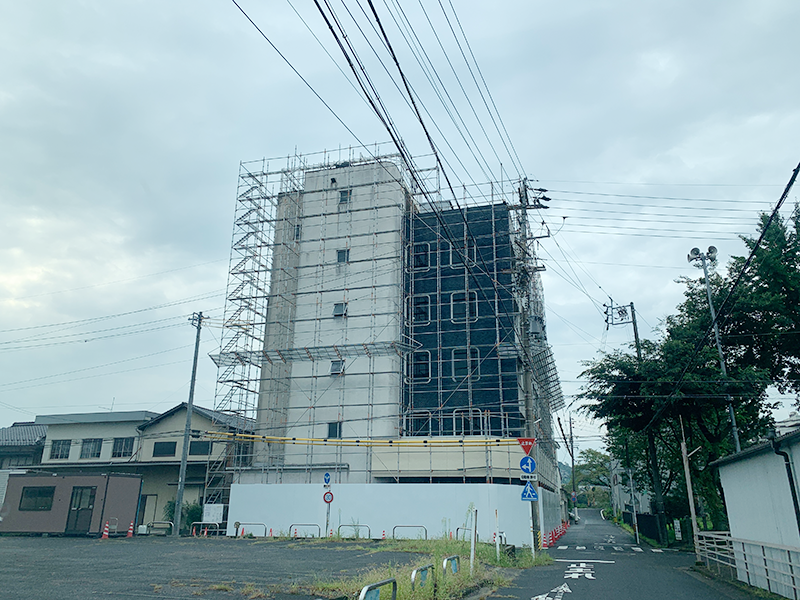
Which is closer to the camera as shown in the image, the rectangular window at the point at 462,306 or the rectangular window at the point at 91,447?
the rectangular window at the point at 462,306

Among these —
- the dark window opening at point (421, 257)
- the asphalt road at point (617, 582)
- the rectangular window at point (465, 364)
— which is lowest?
the asphalt road at point (617, 582)

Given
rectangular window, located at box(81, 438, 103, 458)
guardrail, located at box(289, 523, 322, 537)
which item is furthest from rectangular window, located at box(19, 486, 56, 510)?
guardrail, located at box(289, 523, 322, 537)

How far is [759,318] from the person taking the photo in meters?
31.0

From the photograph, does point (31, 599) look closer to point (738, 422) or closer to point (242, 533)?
point (242, 533)

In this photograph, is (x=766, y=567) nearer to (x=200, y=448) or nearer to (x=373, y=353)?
(x=373, y=353)

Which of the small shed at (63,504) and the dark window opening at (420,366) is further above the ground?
the dark window opening at (420,366)

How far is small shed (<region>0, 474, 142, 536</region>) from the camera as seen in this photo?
27.0 metres

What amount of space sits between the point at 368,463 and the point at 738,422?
19.1m

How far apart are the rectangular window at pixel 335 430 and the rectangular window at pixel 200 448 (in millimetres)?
7723

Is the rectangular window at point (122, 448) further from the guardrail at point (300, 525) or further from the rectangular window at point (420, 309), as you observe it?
the rectangular window at point (420, 309)

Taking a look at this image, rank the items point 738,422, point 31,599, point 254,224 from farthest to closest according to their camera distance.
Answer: point 254,224 < point 738,422 < point 31,599

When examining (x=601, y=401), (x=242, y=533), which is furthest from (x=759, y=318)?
(x=242, y=533)

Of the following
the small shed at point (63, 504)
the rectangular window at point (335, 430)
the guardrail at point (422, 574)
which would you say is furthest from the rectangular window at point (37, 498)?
the guardrail at point (422, 574)

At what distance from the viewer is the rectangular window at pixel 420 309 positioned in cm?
3312
